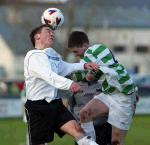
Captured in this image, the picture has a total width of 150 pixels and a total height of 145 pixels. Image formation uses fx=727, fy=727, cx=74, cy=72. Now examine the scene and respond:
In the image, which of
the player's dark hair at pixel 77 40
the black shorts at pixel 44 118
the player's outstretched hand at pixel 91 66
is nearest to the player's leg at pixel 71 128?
the black shorts at pixel 44 118

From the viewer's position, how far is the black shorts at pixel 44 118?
9.67 metres

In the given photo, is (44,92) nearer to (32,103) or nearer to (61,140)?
(32,103)

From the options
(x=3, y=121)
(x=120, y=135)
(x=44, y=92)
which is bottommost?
(x=3, y=121)

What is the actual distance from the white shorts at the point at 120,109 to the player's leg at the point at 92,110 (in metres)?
0.13

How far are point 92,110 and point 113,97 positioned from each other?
38 cm

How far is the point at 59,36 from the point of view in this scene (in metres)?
56.9

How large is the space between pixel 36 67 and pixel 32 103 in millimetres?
585

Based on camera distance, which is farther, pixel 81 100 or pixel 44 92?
pixel 81 100

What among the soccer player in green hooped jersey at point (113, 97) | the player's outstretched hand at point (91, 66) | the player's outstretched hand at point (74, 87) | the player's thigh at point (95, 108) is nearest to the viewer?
the player's outstretched hand at point (74, 87)

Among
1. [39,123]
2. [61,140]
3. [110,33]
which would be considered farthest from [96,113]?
[110,33]

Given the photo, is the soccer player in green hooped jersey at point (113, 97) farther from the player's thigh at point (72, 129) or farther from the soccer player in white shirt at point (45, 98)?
the player's thigh at point (72, 129)

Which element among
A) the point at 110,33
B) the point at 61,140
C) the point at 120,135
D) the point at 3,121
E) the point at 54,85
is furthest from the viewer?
the point at 110,33

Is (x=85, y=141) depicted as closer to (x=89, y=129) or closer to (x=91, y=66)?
(x=91, y=66)

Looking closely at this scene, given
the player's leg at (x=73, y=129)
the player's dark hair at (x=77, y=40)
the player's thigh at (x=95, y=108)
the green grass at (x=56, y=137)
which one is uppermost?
the player's dark hair at (x=77, y=40)
